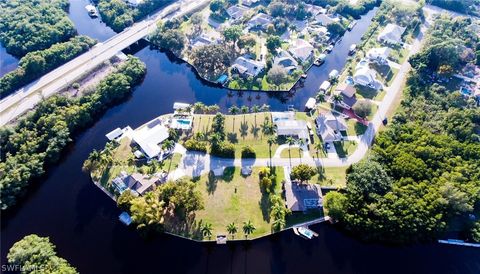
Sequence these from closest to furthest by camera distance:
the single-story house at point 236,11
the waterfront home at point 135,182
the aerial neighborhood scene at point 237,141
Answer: the aerial neighborhood scene at point 237,141
the waterfront home at point 135,182
the single-story house at point 236,11

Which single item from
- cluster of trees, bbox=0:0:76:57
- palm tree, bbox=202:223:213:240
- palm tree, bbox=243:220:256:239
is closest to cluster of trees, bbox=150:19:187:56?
cluster of trees, bbox=0:0:76:57

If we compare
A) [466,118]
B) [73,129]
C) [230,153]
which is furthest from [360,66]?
[73,129]

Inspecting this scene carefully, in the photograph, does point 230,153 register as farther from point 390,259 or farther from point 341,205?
point 390,259

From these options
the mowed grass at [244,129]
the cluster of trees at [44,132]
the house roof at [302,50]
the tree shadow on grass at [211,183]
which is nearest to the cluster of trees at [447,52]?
the house roof at [302,50]

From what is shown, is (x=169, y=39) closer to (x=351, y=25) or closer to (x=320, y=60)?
(x=320, y=60)

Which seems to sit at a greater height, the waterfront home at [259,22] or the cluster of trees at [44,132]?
the waterfront home at [259,22]

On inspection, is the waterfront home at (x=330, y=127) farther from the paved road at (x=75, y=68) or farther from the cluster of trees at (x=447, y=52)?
the paved road at (x=75, y=68)

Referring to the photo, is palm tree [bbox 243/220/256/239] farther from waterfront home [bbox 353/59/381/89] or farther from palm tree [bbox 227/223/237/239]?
waterfront home [bbox 353/59/381/89]
